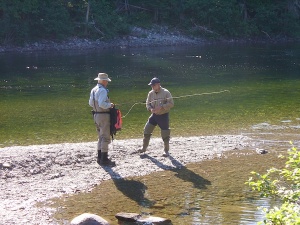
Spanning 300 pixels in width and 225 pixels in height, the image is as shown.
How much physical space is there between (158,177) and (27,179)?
2.48 meters

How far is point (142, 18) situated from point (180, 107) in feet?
134

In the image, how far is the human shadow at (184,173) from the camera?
32.4 ft

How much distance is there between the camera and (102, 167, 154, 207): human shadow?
8906 millimetres

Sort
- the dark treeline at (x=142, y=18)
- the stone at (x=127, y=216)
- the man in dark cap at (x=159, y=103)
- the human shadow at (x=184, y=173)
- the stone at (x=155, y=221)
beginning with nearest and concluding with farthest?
1. the stone at (x=155, y=221)
2. the stone at (x=127, y=216)
3. the human shadow at (x=184, y=173)
4. the man in dark cap at (x=159, y=103)
5. the dark treeline at (x=142, y=18)

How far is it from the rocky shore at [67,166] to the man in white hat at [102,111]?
252mm

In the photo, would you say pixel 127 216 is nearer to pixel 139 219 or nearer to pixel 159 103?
pixel 139 219

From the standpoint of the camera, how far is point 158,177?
1023cm

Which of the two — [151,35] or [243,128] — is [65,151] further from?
[151,35]

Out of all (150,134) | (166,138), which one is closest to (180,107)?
(150,134)

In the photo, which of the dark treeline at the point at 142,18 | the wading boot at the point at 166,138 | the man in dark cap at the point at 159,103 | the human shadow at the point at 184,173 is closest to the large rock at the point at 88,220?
the human shadow at the point at 184,173

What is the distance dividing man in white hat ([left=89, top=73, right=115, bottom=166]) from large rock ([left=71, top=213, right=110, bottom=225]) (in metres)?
3.09

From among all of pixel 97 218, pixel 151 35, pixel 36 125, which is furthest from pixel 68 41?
pixel 97 218

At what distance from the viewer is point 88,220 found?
754 cm

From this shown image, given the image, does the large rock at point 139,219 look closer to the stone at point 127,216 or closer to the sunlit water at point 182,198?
the stone at point 127,216
